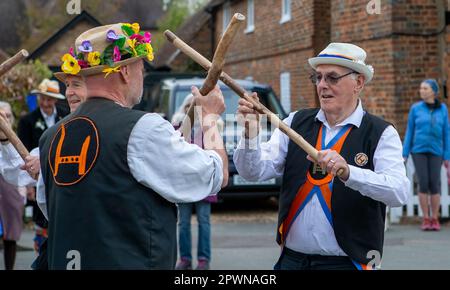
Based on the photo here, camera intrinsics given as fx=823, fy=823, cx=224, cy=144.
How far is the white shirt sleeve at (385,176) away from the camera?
3.75m

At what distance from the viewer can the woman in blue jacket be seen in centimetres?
1051

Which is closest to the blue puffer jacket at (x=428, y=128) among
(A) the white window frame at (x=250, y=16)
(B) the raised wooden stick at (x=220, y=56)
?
(B) the raised wooden stick at (x=220, y=56)

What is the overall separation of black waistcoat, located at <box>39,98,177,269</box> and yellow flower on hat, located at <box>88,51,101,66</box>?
0.16m

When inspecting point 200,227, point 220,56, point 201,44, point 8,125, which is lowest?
point 200,227

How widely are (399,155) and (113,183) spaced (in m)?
1.56

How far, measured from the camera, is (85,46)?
3.26 meters

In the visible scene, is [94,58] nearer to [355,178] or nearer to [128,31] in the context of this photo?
[128,31]

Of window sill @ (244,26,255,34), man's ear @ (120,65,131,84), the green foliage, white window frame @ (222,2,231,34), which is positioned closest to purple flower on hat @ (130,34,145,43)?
man's ear @ (120,65,131,84)

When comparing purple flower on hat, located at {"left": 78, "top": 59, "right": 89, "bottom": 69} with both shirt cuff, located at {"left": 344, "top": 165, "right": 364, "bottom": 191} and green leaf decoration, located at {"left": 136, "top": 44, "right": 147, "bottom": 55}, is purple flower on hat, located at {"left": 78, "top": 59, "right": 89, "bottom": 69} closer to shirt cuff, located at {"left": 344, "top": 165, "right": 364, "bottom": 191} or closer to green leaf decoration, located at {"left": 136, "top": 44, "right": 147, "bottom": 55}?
green leaf decoration, located at {"left": 136, "top": 44, "right": 147, "bottom": 55}

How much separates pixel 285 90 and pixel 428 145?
7.90 meters

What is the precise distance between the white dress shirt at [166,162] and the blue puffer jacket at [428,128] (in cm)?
776

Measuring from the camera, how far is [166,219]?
320 cm

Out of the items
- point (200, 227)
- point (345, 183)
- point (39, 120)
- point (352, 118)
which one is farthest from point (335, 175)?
point (39, 120)
